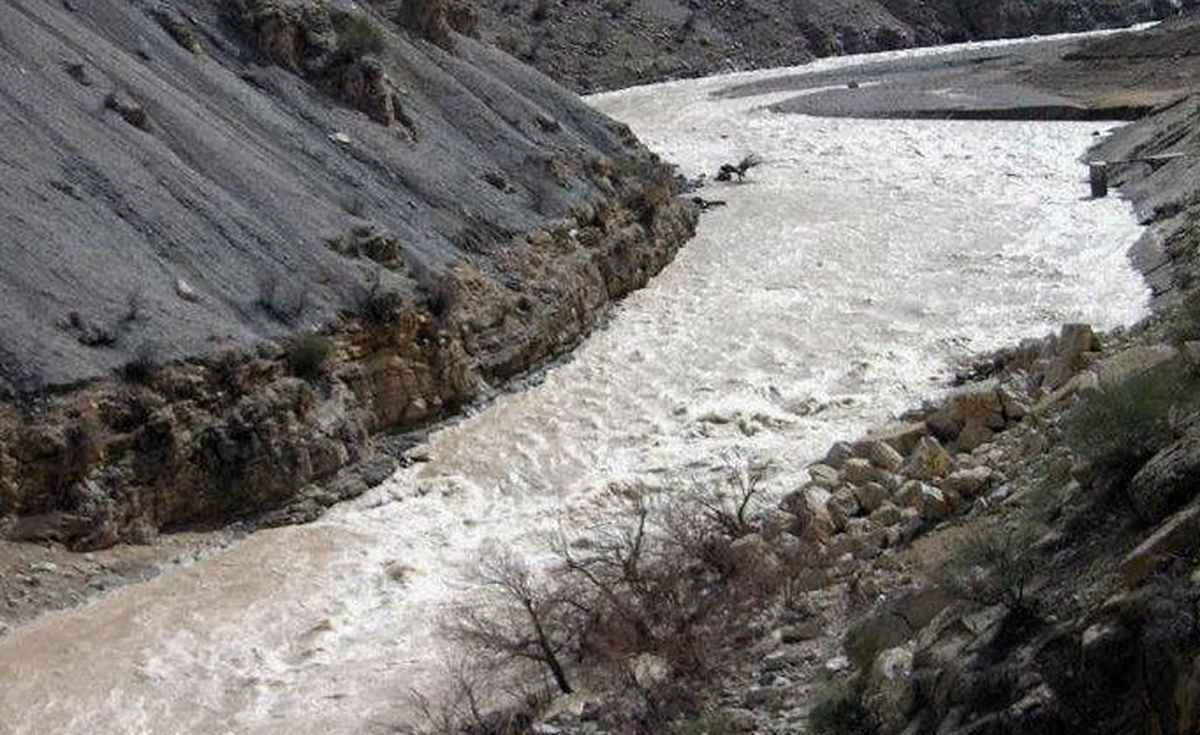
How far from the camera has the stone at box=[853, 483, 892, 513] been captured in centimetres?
1478

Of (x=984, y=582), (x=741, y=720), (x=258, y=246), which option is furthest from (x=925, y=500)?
(x=258, y=246)

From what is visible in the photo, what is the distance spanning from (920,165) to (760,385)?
798 inches

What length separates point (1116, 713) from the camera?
7.60 m

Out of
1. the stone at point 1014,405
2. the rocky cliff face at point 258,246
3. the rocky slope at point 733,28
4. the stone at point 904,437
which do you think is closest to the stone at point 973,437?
the stone at point 1014,405

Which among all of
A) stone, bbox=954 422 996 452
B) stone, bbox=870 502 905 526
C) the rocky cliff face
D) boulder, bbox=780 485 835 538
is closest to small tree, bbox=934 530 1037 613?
stone, bbox=870 502 905 526

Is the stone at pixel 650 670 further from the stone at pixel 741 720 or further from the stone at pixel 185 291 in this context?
the stone at pixel 185 291

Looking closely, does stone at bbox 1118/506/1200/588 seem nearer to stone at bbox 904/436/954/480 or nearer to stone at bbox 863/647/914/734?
stone at bbox 863/647/914/734

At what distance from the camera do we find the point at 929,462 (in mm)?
15094

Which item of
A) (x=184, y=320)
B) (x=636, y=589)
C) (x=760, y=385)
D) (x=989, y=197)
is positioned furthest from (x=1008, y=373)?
(x=989, y=197)

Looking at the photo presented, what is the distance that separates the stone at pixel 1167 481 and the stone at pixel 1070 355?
7768 mm

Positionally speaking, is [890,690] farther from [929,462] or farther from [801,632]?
[929,462]

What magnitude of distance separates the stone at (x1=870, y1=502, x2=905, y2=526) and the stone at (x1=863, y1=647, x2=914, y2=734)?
3729mm

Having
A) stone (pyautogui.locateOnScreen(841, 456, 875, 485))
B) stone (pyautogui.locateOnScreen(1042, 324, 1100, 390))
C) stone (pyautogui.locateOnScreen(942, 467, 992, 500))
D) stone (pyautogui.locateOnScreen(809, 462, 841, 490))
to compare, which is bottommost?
stone (pyautogui.locateOnScreen(809, 462, 841, 490))

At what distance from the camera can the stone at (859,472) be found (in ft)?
51.1
